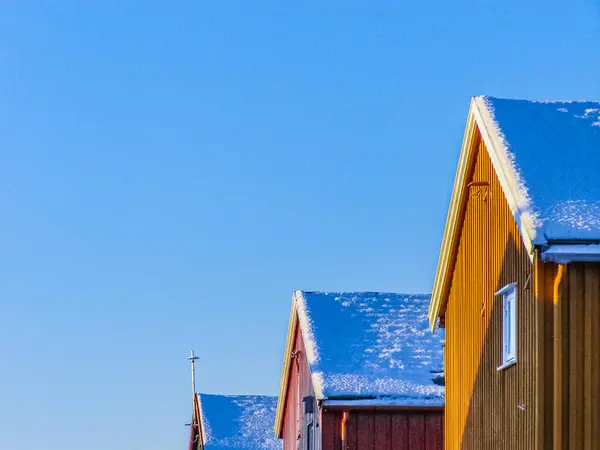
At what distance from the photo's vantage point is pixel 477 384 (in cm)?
2002

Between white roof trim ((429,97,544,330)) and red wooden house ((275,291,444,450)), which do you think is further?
red wooden house ((275,291,444,450))

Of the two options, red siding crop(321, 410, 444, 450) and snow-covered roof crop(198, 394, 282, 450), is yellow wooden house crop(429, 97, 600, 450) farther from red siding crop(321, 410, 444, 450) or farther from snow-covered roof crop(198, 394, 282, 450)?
snow-covered roof crop(198, 394, 282, 450)

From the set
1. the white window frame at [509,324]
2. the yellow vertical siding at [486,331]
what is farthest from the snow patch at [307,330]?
the white window frame at [509,324]

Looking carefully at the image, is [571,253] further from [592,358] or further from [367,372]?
[367,372]

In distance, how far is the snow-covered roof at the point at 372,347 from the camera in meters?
27.0

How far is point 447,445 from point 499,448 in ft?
13.5

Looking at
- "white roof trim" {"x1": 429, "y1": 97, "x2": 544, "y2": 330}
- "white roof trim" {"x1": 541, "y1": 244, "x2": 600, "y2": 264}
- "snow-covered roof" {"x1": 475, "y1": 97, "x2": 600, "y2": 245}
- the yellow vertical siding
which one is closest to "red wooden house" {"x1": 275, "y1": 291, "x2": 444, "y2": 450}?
"white roof trim" {"x1": 429, "y1": 97, "x2": 544, "y2": 330}

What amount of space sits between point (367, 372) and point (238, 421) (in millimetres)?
18421

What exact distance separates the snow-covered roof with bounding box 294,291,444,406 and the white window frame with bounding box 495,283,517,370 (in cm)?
881

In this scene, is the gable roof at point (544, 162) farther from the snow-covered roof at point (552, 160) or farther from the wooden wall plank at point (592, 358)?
the wooden wall plank at point (592, 358)

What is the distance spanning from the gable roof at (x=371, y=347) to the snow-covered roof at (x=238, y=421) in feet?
38.7

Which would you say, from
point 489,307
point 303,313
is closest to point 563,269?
point 489,307

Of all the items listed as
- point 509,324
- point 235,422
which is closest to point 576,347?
point 509,324

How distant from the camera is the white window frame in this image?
57.5 feet
